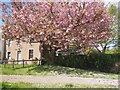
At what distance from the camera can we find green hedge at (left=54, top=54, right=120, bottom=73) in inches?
676

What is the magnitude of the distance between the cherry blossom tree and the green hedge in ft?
14.4

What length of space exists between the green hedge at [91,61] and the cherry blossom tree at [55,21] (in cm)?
438

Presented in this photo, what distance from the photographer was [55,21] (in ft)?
38.3

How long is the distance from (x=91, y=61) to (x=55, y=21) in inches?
276

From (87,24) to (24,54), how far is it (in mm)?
11015

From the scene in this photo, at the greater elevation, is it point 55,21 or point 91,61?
point 55,21

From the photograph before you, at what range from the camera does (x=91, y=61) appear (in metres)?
17.6

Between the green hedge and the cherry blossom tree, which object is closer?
the cherry blossom tree

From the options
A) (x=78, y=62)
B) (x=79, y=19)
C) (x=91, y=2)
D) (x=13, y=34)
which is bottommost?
(x=78, y=62)

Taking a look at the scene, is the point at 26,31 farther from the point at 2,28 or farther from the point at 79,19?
the point at 79,19

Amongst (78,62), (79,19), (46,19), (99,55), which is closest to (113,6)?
(99,55)

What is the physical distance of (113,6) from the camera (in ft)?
59.3

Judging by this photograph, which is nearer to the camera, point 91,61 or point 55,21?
point 55,21

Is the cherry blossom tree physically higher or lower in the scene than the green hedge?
higher
